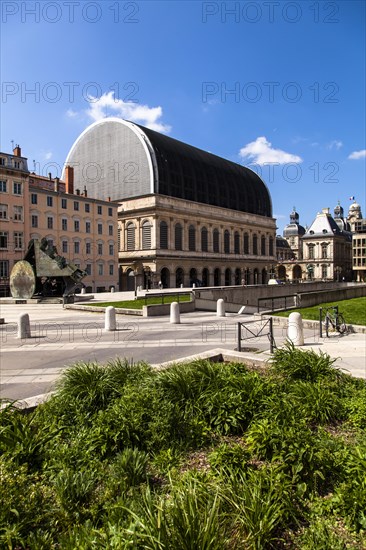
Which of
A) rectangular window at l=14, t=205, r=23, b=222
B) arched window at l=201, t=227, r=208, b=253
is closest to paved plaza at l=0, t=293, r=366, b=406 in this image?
rectangular window at l=14, t=205, r=23, b=222

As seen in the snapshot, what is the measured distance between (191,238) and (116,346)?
217 feet

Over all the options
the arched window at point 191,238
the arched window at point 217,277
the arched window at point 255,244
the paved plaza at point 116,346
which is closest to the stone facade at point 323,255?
the arched window at point 255,244

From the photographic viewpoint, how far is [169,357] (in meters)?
11.0

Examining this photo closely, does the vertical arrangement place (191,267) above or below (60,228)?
below

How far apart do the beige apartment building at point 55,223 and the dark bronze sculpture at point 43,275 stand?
14.3m

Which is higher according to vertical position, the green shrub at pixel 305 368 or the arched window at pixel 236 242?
the arched window at pixel 236 242

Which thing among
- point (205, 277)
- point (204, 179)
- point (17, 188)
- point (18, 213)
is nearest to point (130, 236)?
point (205, 277)

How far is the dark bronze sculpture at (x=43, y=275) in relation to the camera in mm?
34875

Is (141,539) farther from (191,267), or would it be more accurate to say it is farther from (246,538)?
(191,267)

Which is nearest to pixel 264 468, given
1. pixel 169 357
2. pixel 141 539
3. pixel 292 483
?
pixel 292 483

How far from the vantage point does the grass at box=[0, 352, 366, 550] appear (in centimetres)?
323

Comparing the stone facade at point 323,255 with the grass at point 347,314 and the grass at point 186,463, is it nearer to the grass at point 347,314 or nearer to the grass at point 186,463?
the grass at point 347,314

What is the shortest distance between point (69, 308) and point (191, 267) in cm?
4921

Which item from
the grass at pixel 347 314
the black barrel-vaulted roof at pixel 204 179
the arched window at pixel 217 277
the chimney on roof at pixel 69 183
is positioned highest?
the black barrel-vaulted roof at pixel 204 179
